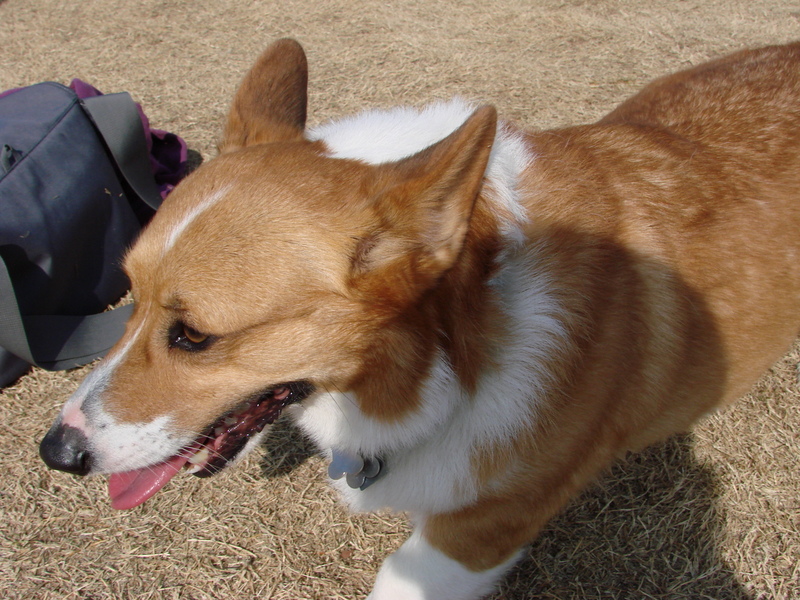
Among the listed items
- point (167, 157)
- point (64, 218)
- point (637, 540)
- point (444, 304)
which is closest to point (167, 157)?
point (167, 157)

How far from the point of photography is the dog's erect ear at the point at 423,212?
124 centimetres

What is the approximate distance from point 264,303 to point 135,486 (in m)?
0.85

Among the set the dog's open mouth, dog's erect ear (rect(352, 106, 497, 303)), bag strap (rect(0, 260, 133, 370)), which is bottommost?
bag strap (rect(0, 260, 133, 370))

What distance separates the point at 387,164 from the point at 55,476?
2093mm

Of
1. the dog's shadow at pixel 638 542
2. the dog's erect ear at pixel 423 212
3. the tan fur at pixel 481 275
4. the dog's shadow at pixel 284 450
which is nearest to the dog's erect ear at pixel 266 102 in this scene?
the tan fur at pixel 481 275

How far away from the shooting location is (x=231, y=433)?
170 cm

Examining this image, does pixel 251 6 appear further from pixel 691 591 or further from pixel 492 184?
pixel 691 591

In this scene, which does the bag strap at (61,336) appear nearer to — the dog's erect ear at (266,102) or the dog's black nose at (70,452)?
the dog's black nose at (70,452)

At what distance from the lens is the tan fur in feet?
4.85

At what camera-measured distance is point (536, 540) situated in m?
2.31

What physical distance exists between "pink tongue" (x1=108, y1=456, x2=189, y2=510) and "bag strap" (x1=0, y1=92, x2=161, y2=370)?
1.03 m

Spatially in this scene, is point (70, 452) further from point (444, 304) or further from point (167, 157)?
point (167, 157)

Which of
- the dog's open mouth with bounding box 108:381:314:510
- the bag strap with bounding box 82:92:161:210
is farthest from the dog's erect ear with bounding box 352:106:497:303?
the bag strap with bounding box 82:92:161:210

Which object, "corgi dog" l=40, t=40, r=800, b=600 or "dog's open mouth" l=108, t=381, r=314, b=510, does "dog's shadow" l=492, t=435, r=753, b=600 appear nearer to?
"corgi dog" l=40, t=40, r=800, b=600
